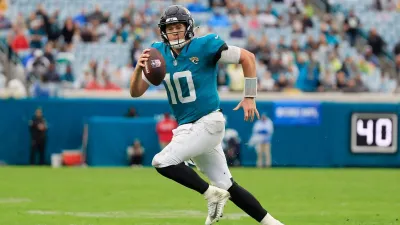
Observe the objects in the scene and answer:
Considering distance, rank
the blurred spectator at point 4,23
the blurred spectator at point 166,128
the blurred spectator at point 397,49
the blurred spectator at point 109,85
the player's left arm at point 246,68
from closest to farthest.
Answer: the player's left arm at point 246,68, the blurred spectator at point 166,128, the blurred spectator at point 109,85, the blurred spectator at point 4,23, the blurred spectator at point 397,49

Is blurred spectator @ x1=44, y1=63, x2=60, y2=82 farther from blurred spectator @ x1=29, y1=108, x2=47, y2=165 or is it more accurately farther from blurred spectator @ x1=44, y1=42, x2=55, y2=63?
blurred spectator @ x1=29, y1=108, x2=47, y2=165

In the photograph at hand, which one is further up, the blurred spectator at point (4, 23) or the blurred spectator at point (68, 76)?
the blurred spectator at point (4, 23)

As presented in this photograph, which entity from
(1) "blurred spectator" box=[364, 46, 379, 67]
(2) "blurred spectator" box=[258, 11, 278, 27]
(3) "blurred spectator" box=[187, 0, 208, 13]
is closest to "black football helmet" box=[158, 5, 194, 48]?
(3) "blurred spectator" box=[187, 0, 208, 13]

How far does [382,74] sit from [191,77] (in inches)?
669

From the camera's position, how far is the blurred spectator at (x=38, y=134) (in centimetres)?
2038

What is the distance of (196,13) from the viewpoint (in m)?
23.9

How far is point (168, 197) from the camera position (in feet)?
42.0

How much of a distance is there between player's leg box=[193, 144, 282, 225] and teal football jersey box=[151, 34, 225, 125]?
33cm

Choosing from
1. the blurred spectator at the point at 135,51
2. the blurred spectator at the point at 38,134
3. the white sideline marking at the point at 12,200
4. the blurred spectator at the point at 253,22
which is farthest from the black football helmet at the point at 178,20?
the blurred spectator at the point at 253,22

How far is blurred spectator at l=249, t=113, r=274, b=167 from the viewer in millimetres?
20609

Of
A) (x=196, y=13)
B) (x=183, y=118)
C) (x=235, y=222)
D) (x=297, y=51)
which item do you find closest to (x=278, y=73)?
(x=297, y=51)

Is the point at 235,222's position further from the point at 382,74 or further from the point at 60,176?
the point at 382,74

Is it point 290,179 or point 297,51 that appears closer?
point 290,179

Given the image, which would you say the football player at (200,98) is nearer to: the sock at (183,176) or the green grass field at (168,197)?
the sock at (183,176)
